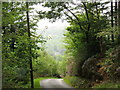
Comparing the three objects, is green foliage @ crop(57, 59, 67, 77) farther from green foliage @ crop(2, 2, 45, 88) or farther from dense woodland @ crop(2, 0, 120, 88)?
green foliage @ crop(2, 2, 45, 88)

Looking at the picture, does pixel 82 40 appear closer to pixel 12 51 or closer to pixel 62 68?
pixel 12 51

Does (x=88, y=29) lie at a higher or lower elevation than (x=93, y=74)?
higher

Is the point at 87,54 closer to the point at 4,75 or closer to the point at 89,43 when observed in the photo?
the point at 89,43

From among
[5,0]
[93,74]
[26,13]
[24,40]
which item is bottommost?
[93,74]

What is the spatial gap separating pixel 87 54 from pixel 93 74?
2.52 metres

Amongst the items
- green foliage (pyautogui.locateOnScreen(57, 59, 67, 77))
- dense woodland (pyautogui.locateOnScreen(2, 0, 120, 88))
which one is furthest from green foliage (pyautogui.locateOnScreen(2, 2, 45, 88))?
green foliage (pyautogui.locateOnScreen(57, 59, 67, 77))

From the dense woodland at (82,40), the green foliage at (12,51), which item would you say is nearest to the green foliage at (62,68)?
the dense woodland at (82,40)

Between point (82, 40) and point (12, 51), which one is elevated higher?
point (82, 40)

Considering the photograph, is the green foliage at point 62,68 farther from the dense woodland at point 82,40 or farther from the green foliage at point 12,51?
the green foliage at point 12,51

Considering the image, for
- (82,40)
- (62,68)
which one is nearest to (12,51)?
(82,40)

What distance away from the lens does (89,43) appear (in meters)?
13.3

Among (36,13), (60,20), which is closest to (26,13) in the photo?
(36,13)

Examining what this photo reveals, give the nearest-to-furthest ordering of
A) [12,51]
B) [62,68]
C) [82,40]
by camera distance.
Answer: [12,51], [82,40], [62,68]

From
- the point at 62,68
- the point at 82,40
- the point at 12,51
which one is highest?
the point at 82,40
